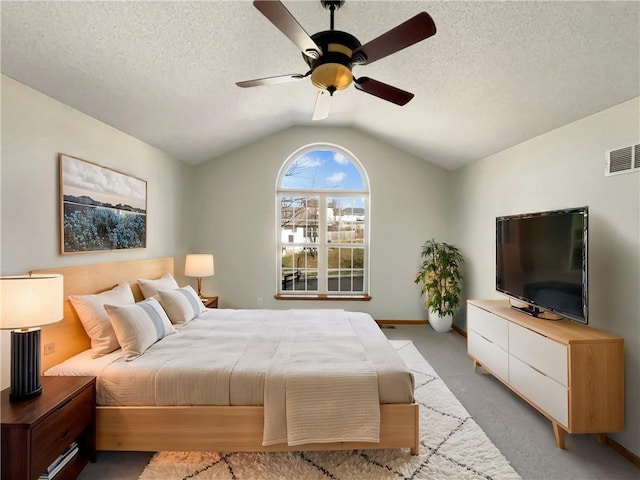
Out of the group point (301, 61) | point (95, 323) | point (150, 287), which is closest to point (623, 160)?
point (301, 61)

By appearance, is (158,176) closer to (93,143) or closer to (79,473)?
(93,143)

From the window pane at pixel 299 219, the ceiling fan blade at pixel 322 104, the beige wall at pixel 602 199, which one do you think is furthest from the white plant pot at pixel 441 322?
the ceiling fan blade at pixel 322 104

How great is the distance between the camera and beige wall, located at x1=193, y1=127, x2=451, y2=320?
502cm

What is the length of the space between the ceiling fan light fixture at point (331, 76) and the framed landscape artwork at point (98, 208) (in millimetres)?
1987

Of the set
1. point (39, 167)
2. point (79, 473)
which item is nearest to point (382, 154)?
point (39, 167)

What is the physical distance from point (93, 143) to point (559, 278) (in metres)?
3.92

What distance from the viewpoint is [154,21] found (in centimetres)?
204

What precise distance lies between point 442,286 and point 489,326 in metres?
1.60

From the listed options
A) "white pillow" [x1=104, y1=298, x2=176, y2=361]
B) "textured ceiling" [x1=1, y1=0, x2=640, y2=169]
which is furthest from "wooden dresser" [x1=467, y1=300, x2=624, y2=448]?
"white pillow" [x1=104, y1=298, x2=176, y2=361]

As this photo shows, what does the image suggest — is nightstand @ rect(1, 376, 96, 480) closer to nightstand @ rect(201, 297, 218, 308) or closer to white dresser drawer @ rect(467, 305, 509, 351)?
nightstand @ rect(201, 297, 218, 308)

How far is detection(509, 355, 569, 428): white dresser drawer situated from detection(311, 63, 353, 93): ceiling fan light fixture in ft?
7.79

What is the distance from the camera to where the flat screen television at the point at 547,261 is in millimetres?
2323

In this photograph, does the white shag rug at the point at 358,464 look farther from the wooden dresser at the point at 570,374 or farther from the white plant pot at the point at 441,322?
the white plant pot at the point at 441,322

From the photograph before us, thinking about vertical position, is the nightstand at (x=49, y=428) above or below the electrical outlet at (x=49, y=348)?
below
